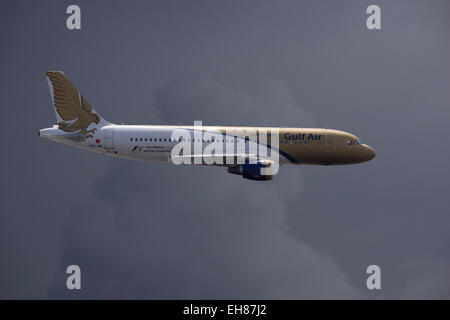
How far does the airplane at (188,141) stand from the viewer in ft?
238

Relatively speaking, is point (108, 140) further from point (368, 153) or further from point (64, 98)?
point (368, 153)

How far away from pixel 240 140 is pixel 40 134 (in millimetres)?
21566

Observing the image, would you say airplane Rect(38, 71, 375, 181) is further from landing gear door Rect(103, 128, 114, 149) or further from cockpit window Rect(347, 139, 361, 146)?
cockpit window Rect(347, 139, 361, 146)

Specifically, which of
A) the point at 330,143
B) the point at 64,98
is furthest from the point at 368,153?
the point at 64,98

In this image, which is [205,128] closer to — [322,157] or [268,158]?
[268,158]

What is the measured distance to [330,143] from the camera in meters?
76.4

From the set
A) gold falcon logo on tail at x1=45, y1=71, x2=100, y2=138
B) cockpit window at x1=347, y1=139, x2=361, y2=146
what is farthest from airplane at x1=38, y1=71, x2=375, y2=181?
cockpit window at x1=347, y1=139, x2=361, y2=146

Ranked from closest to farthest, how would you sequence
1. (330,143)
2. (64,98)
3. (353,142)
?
1. (64,98)
2. (330,143)
3. (353,142)

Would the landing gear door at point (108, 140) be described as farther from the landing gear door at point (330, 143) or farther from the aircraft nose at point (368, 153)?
the aircraft nose at point (368, 153)

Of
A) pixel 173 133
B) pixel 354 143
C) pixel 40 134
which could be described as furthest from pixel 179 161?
pixel 354 143

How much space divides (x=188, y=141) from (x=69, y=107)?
13.6m

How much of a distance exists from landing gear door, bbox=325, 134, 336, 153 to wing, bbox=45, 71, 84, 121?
2735 centimetres

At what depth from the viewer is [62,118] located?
74.2 m

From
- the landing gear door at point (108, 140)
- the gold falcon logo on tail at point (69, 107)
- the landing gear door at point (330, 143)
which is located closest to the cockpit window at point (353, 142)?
the landing gear door at point (330, 143)
